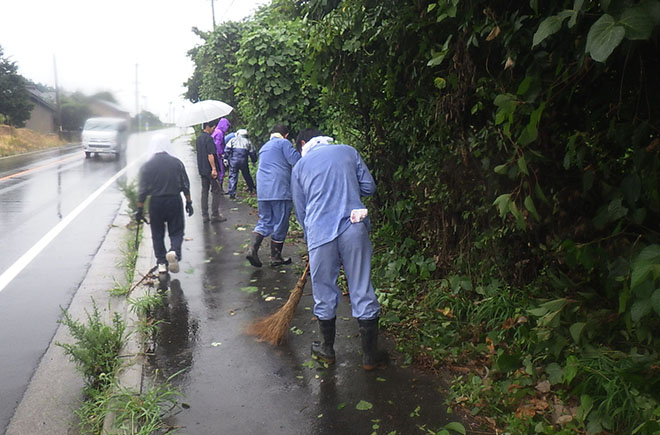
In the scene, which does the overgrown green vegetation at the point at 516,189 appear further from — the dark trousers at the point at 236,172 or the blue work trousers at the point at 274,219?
the dark trousers at the point at 236,172

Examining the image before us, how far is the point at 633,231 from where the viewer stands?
2.74 metres

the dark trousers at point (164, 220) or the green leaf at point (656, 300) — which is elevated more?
the green leaf at point (656, 300)

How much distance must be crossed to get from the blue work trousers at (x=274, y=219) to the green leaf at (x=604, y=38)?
18.0ft

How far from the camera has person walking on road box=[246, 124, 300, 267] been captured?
22.7ft

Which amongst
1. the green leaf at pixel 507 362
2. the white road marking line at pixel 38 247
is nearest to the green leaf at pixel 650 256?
the green leaf at pixel 507 362

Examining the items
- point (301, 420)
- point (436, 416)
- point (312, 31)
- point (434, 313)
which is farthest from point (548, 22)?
point (312, 31)

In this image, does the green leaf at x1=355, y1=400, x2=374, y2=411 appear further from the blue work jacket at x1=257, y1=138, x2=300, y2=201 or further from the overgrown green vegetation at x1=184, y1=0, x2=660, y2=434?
the blue work jacket at x1=257, y1=138, x2=300, y2=201

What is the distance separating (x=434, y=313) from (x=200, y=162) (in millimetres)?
6498

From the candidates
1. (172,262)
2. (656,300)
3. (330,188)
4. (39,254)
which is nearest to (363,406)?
(330,188)

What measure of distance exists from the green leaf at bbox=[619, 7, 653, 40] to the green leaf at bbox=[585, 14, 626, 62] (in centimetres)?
3

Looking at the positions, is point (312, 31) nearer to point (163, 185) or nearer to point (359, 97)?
point (359, 97)

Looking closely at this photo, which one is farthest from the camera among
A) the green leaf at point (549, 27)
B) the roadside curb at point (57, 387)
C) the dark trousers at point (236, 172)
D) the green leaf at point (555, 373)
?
the dark trousers at point (236, 172)

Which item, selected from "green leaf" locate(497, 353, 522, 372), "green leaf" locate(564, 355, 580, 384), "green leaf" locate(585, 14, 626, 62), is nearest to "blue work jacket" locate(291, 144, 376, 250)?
"green leaf" locate(497, 353, 522, 372)

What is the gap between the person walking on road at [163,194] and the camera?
6.37 metres
